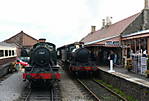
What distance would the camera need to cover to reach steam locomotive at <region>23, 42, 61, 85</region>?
33.5 feet

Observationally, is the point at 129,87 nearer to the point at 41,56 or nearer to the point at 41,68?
the point at 41,68

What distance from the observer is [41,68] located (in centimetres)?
1066

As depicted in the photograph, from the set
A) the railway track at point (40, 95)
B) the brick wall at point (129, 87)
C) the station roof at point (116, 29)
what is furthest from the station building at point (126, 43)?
the railway track at point (40, 95)

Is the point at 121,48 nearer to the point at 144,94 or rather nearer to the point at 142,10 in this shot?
the point at 142,10

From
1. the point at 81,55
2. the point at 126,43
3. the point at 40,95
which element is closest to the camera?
the point at 40,95

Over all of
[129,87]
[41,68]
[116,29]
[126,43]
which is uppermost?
[116,29]

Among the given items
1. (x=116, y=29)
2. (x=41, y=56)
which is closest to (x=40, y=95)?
(x=41, y=56)

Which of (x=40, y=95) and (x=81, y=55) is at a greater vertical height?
(x=81, y=55)

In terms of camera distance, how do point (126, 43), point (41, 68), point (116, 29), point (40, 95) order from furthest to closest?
point (116, 29)
point (126, 43)
point (41, 68)
point (40, 95)

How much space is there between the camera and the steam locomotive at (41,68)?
33.5 feet

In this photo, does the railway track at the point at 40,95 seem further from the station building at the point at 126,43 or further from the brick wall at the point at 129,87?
the station building at the point at 126,43

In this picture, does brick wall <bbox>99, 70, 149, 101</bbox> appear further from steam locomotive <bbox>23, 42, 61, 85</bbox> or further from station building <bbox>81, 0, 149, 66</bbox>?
station building <bbox>81, 0, 149, 66</bbox>

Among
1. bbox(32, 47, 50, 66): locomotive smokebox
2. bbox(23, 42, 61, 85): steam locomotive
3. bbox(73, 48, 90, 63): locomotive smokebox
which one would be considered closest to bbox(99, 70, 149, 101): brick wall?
bbox(73, 48, 90, 63): locomotive smokebox

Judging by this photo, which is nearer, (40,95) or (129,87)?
(129,87)
